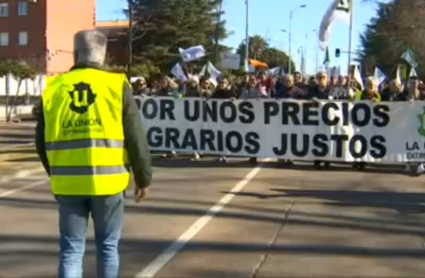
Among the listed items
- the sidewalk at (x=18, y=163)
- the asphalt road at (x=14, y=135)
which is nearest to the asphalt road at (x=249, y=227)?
the sidewalk at (x=18, y=163)

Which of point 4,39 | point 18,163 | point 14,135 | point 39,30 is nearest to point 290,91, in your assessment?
point 18,163

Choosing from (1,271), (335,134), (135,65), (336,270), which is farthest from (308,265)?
(135,65)

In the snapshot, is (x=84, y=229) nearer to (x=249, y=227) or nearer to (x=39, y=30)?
(x=249, y=227)

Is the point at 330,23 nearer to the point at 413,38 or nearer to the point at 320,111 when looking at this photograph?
the point at 320,111

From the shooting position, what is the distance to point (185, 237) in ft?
27.8

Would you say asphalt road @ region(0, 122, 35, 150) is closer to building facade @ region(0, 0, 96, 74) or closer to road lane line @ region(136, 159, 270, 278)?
road lane line @ region(136, 159, 270, 278)

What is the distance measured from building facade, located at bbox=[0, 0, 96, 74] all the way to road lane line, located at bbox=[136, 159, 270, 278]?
203 feet

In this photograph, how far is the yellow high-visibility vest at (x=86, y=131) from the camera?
486cm

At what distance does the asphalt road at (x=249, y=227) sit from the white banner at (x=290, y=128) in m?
1.33

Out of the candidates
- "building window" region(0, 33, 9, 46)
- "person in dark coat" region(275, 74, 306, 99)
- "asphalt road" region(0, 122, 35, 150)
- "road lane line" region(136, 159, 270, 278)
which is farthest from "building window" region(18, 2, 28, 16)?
"road lane line" region(136, 159, 270, 278)

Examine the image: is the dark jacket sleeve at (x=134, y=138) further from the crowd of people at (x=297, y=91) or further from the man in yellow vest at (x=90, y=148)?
the crowd of people at (x=297, y=91)

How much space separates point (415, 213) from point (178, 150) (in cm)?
755

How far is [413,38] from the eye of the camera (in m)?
53.4

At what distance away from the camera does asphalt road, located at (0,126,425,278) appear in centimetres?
717
